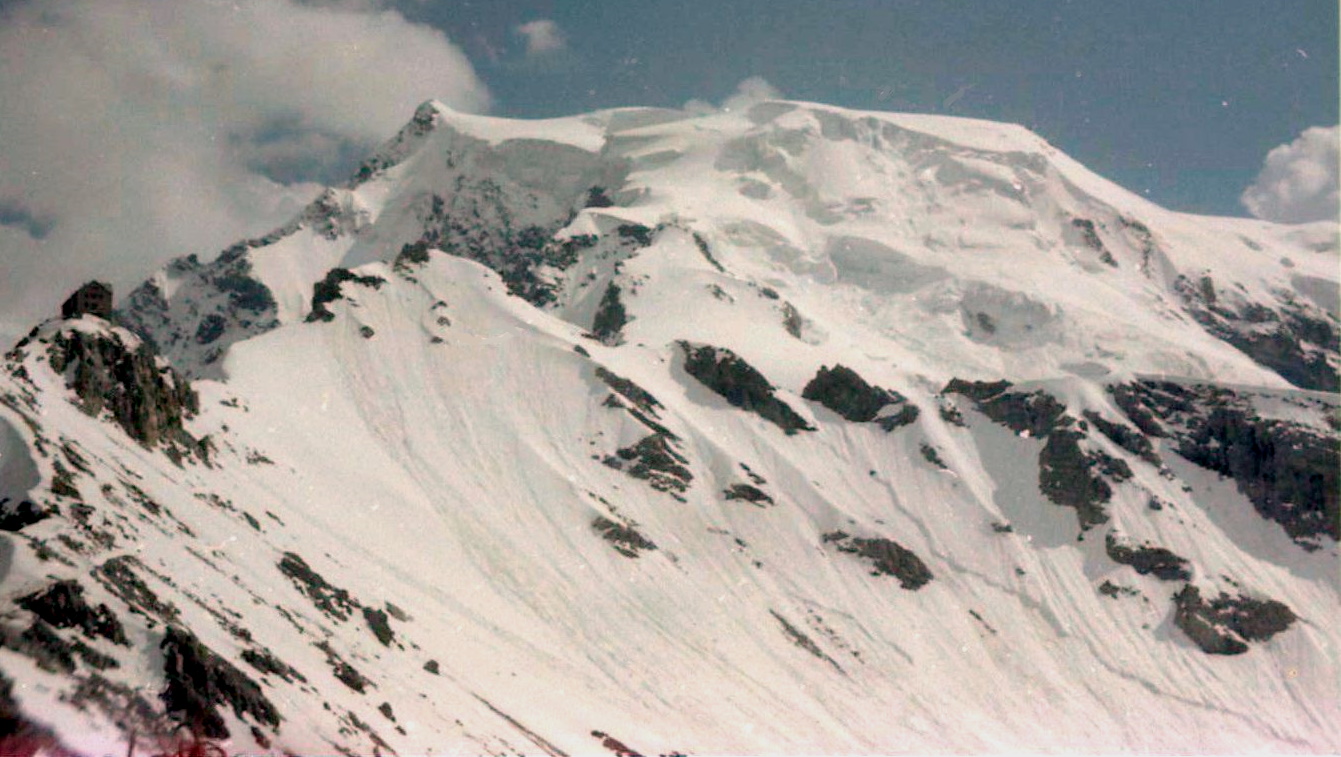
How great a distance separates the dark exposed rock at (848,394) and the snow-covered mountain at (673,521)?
0.50 meters

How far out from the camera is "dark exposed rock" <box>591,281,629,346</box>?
458ft

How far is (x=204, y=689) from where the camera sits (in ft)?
67.1

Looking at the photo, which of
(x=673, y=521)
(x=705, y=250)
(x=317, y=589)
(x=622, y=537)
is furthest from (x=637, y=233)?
(x=317, y=589)

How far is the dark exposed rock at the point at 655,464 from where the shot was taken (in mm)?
96250

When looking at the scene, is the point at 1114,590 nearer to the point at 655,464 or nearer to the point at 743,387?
the point at 743,387

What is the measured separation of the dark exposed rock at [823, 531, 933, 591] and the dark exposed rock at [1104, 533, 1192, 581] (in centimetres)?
2375

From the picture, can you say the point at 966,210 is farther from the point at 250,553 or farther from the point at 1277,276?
the point at 250,553

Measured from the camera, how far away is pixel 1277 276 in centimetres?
19325

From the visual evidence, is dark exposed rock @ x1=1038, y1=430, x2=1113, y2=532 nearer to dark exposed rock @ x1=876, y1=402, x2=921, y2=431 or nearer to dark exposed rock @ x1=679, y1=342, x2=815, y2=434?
dark exposed rock @ x1=876, y1=402, x2=921, y2=431

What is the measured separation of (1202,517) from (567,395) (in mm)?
78984

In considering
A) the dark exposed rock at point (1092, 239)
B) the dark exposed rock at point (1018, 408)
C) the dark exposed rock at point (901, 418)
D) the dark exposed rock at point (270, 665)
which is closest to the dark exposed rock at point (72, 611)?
the dark exposed rock at point (270, 665)

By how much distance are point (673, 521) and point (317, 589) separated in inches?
2038

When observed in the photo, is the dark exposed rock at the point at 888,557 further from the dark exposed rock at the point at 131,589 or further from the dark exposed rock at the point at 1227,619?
the dark exposed rock at the point at 131,589

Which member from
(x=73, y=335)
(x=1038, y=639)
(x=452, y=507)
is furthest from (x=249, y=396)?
→ (x=1038, y=639)
